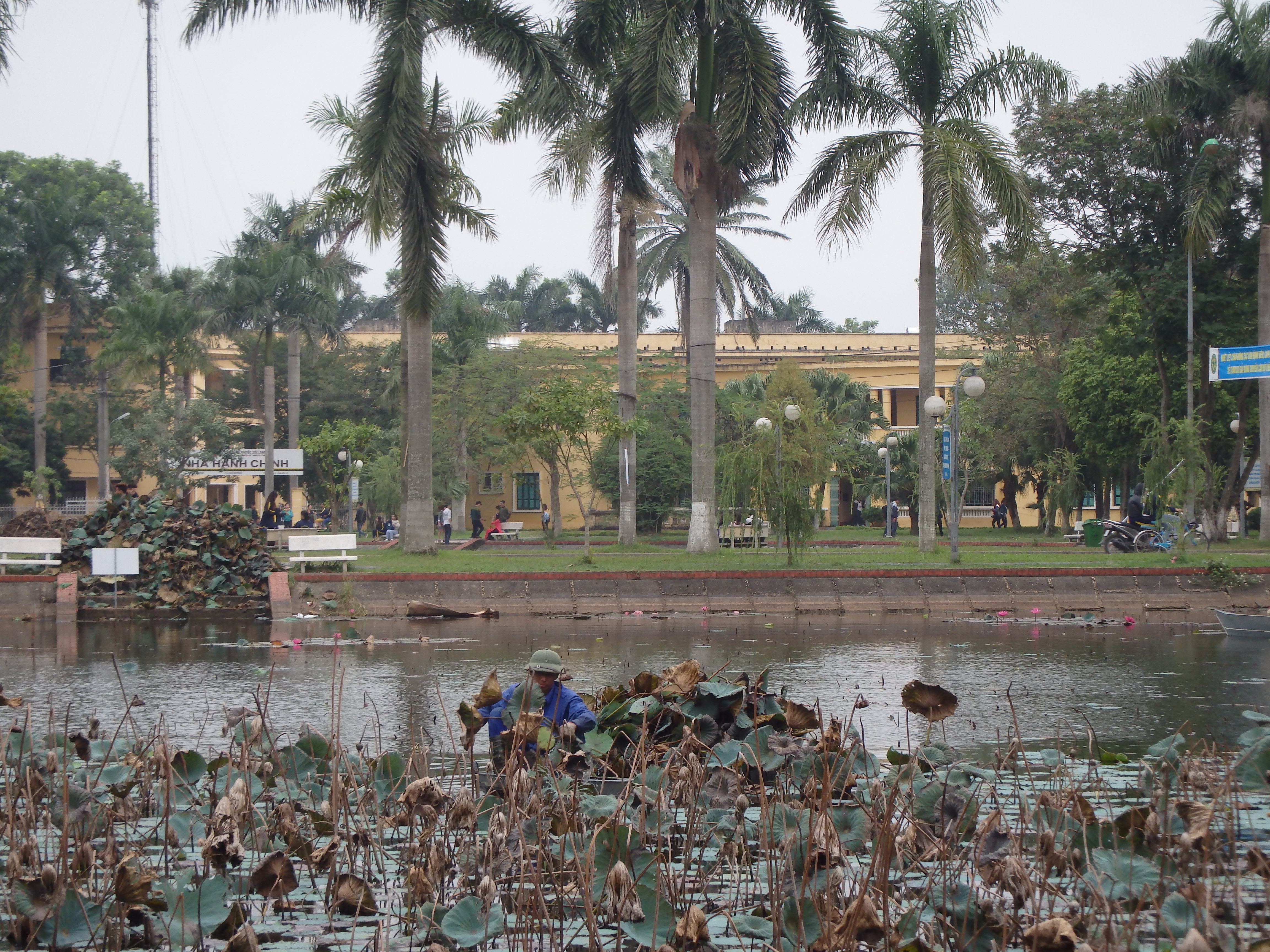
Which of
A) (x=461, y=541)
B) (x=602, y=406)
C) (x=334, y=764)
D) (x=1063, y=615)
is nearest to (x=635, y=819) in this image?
(x=334, y=764)

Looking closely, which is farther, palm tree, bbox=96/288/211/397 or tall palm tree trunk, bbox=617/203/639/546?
palm tree, bbox=96/288/211/397

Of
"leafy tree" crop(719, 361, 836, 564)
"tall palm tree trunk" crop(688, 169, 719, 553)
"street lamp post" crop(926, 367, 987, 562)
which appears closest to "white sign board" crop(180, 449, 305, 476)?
"leafy tree" crop(719, 361, 836, 564)

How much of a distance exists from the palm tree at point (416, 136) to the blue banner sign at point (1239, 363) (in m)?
14.3

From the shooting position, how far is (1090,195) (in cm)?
3241

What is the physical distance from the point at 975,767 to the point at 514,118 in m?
22.5

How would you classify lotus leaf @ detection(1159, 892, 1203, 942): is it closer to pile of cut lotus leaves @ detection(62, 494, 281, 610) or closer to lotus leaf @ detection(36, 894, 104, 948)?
lotus leaf @ detection(36, 894, 104, 948)

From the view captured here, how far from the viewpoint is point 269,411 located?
44.5 metres

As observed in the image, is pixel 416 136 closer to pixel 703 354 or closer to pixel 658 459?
pixel 703 354

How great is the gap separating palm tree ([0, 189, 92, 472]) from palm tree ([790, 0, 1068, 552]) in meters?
41.1

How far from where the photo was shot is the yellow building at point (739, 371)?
5556 cm

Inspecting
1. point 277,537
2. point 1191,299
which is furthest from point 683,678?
point 277,537

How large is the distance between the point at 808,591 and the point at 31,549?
45.4ft

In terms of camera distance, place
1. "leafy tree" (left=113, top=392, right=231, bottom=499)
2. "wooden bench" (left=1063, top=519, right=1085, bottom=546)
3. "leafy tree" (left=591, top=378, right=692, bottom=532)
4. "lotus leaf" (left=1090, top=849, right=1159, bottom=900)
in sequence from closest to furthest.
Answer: "lotus leaf" (left=1090, top=849, right=1159, bottom=900), "wooden bench" (left=1063, top=519, right=1085, bottom=546), "leafy tree" (left=113, top=392, right=231, bottom=499), "leafy tree" (left=591, top=378, right=692, bottom=532)

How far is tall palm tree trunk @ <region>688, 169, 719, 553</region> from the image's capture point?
25047 millimetres
